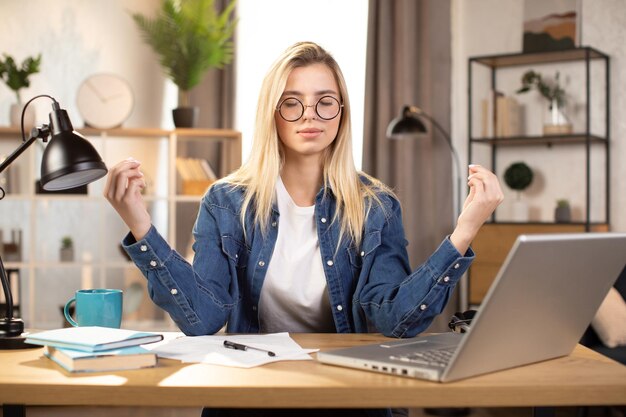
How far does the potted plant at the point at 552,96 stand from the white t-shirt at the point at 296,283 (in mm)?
2758

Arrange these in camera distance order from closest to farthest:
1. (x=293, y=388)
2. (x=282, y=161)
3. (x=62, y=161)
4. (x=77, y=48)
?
(x=293, y=388), (x=62, y=161), (x=282, y=161), (x=77, y=48)

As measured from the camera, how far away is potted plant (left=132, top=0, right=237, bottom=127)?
14.2ft

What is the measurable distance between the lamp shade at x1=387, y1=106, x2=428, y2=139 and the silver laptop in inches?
118

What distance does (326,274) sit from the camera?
189 centimetres

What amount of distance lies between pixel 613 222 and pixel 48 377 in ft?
12.6

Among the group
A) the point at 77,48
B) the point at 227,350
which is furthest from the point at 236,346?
the point at 77,48

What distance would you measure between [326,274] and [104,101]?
2.82 m

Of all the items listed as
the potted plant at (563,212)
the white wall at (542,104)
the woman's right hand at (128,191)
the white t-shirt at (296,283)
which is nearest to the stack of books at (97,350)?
the woman's right hand at (128,191)

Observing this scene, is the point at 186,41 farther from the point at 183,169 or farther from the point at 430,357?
the point at 430,357

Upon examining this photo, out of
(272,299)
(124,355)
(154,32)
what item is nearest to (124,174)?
(124,355)

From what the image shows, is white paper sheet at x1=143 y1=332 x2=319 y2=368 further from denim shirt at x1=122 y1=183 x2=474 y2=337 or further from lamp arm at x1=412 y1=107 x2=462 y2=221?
lamp arm at x1=412 y1=107 x2=462 y2=221

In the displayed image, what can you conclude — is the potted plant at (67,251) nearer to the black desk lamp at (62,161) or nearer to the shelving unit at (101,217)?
the shelving unit at (101,217)

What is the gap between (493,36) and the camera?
4844mm

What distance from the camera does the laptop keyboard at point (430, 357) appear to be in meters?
1.22
